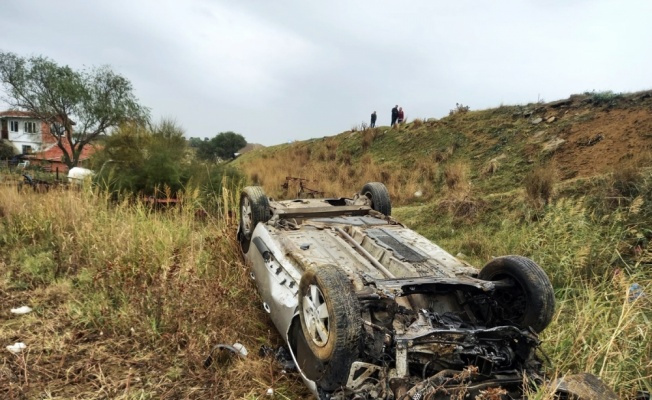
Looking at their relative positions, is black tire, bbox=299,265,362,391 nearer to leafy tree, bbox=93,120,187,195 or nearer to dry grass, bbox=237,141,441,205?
leafy tree, bbox=93,120,187,195

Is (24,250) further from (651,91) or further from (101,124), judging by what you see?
(101,124)

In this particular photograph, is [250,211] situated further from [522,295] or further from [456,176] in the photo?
[456,176]

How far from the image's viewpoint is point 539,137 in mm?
13570

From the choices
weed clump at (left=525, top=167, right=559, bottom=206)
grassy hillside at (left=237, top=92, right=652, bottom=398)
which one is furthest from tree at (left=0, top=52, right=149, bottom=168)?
weed clump at (left=525, top=167, right=559, bottom=206)

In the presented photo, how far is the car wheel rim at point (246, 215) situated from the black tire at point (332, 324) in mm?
2057

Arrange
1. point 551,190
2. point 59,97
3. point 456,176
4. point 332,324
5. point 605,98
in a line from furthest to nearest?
point 59,97, point 605,98, point 456,176, point 551,190, point 332,324

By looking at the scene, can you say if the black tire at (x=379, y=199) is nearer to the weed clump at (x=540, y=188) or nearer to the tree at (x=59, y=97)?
the weed clump at (x=540, y=188)

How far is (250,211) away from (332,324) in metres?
2.44

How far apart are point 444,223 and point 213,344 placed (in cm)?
556

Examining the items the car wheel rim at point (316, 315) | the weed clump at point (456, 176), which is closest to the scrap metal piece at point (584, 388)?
the car wheel rim at point (316, 315)

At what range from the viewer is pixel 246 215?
16.4ft

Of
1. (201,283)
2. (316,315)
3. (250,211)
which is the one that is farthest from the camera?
(250,211)

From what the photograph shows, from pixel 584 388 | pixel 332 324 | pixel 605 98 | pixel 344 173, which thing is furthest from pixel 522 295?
pixel 605 98

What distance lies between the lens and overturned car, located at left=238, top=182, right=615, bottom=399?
2.56m
